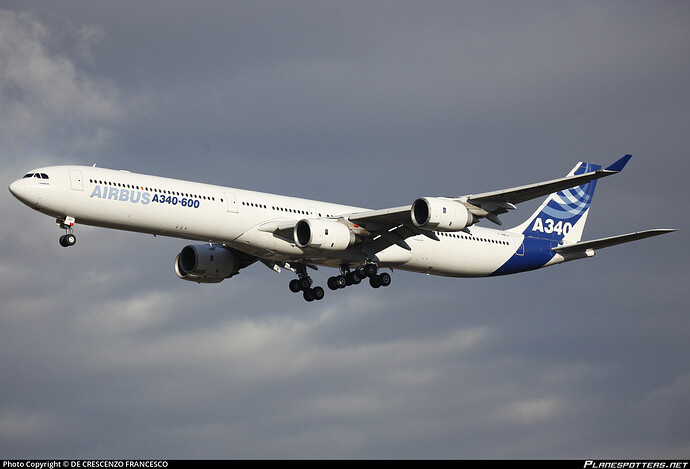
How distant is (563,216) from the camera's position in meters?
58.1

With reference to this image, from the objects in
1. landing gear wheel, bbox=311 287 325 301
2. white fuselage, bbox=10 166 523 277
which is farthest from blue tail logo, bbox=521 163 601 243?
landing gear wheel, bbox=311 287 325 301

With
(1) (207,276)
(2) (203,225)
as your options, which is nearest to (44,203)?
(2) (203,225)

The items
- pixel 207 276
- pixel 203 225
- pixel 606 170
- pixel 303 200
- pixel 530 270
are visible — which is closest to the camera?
pixel 606 170

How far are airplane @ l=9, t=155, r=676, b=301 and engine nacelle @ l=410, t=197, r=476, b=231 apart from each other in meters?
0.04

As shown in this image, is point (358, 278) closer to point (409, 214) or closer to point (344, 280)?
point (344, 280)

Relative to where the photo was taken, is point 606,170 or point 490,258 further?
point 490,258

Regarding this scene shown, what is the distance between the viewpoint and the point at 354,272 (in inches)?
1984

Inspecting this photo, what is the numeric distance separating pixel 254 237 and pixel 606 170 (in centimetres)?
1548

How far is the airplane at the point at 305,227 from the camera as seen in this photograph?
4262 cm

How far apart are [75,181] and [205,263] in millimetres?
10847

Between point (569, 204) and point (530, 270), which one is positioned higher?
point (569, 204)

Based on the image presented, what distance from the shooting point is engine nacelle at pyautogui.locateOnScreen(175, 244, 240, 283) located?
5175cm

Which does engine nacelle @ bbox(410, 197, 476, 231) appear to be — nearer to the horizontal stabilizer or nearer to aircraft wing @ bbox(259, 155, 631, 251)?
aircraft wing @ bbox(259, 155, 631, 251)

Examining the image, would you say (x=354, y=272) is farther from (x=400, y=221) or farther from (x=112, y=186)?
(x=112, y=186)
